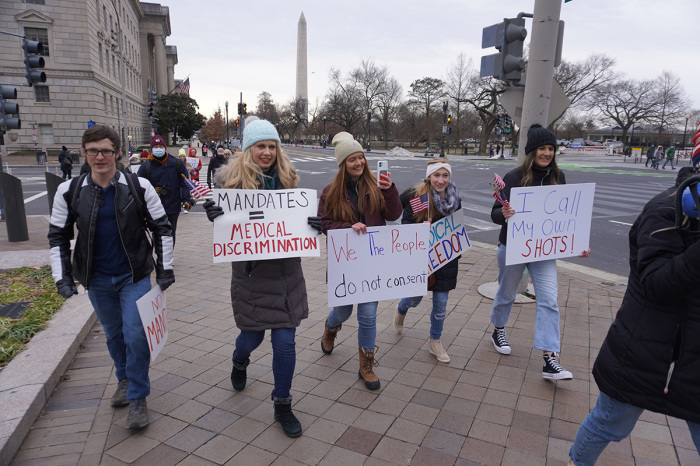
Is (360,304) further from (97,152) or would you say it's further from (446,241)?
(97,152)

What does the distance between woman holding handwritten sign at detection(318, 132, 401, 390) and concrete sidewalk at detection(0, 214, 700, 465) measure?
37 centimetres

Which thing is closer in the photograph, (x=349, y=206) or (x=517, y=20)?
(x=349, y=206)

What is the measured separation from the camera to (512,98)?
19.6ft

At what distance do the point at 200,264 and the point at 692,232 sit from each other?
21.8 ft

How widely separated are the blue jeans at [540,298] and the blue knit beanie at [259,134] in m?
2.34

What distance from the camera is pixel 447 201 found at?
4.13 meters

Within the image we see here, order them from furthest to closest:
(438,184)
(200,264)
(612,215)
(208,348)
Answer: (612,215) → (200,264) → (208,348) → (438,184)

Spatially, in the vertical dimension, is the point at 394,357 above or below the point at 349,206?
below

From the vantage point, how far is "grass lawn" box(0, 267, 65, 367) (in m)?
4.09

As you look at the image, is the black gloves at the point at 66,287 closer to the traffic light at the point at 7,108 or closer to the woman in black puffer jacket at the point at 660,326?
the woman in black puffer jacket at the point at 660,326

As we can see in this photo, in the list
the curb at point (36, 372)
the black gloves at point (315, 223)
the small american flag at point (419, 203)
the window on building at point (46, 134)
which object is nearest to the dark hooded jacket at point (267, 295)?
the black gloves at point (315, 223)

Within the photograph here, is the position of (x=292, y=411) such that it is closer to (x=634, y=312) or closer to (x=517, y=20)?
(x=634, y=312)

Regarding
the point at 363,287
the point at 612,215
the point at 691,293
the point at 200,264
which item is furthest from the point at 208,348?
the point at 612,215

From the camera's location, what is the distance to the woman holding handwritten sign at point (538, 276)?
12.1 feet
